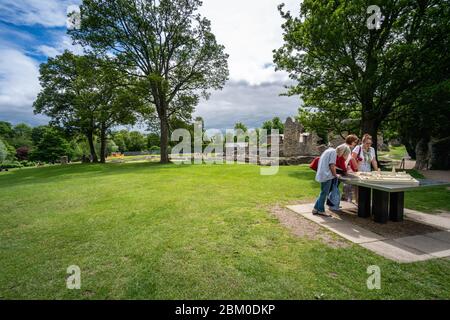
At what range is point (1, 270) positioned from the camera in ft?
10.9

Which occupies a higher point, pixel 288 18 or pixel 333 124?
pixel 288 18

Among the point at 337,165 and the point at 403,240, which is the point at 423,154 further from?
the point at 403,240

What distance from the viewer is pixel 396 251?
12.2ft

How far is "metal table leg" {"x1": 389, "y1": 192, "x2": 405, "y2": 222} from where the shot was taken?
5.17 m

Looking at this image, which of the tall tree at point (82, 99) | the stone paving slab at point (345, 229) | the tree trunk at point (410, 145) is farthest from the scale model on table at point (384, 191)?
the tall tree at point (82, 99)

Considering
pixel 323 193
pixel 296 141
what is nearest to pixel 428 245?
pixel 323 193

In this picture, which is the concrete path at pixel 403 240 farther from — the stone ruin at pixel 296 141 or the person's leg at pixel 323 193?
the stone ruin at pixel 296 141

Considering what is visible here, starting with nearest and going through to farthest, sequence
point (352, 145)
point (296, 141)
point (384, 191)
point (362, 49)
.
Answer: point (384, 191), point (352, 145), point (362, 49), point (296, 141)

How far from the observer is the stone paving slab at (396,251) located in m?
3.50

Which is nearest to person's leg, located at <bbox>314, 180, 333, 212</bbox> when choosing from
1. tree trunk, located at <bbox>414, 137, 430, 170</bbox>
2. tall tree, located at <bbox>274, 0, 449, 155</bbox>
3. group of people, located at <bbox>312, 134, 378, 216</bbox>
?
group of people, located at <bbox>312, 134, 378, 216</bbox>

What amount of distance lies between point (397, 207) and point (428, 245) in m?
1.38
